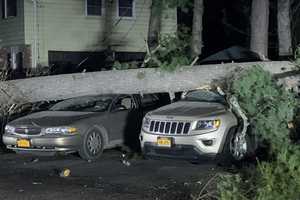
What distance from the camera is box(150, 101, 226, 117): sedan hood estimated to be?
1067cm

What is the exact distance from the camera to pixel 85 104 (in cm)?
1306

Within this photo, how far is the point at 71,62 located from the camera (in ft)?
78.6

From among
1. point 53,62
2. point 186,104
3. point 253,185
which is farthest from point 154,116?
point 53,62

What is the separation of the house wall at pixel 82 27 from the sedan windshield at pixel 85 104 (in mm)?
10034

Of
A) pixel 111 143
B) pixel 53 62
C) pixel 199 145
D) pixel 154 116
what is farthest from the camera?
pixel 53 62

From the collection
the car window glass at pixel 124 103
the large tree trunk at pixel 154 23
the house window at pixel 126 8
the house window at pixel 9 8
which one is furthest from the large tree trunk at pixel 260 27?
the house window at pixel 9 8

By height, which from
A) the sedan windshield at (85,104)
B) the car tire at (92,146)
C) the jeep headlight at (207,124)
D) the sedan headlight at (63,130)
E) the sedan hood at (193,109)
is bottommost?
the car tire at (92,146)

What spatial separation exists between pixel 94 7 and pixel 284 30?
417 inches

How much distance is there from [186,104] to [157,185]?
287 centimetres

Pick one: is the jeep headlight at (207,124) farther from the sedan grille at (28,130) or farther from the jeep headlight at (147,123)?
the sedan grille at (28,130)

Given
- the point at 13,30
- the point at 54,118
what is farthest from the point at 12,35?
the point at 54,118

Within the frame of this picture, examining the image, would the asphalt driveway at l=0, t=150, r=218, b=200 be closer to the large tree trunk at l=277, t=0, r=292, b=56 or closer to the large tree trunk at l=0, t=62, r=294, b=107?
the large tree trunk at l=0, t=62, r=294, b=107

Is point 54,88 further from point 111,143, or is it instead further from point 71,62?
point 71,62

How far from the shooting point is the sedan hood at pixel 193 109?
10672 mm
